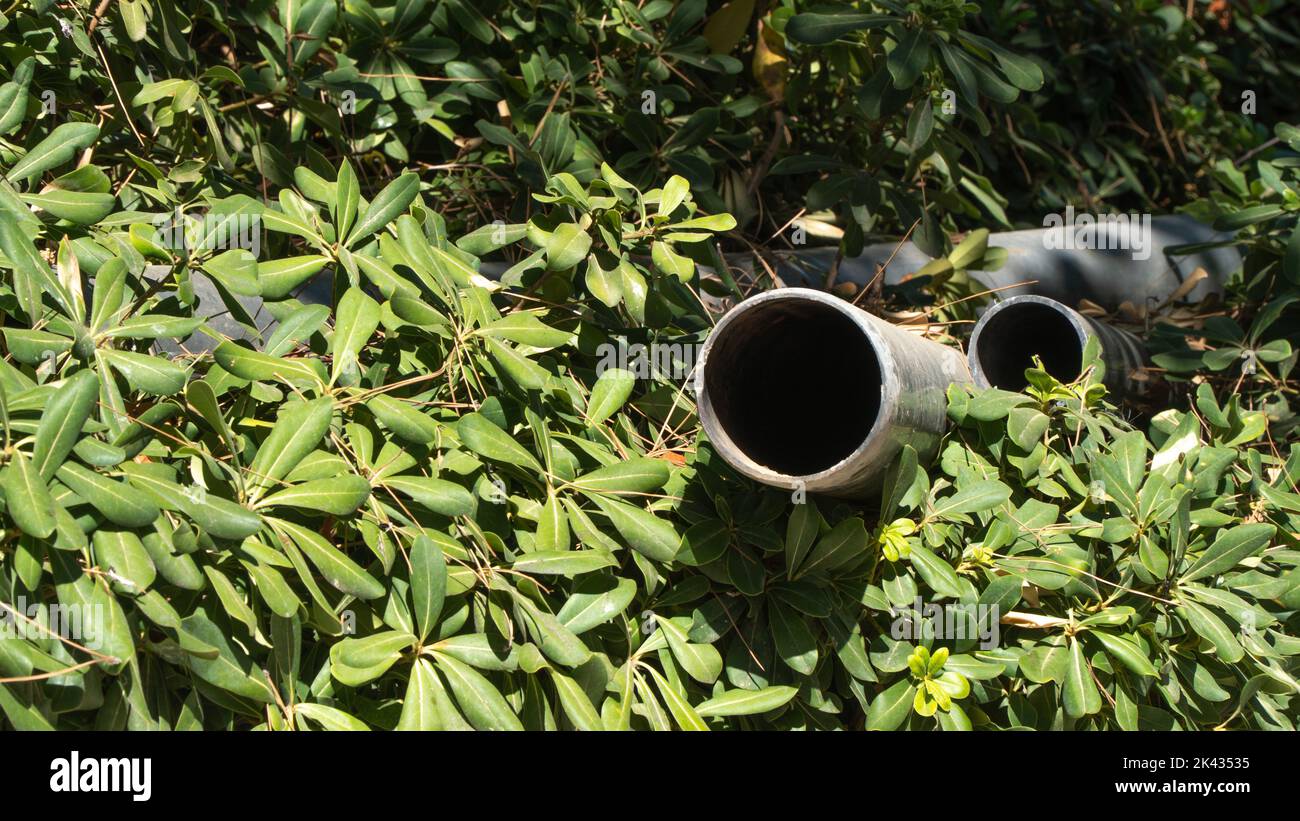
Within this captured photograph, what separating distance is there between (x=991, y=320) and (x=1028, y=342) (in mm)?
200

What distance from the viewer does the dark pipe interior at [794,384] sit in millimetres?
1764

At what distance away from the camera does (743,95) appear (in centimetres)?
346

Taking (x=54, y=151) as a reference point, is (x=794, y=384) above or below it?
below

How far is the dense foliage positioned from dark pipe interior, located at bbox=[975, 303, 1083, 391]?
26 centimetres

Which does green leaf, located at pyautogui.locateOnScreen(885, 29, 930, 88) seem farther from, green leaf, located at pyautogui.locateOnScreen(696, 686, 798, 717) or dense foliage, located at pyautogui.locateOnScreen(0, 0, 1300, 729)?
green leaf, located at pyautogui.locateOnScreen(696, 686, 798, 717)

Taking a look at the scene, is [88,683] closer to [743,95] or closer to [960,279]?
[960,279]

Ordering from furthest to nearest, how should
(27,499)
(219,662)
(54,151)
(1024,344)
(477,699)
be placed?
(1024,344) < (54,151) < (477,699) < (219,662) < (27,499)

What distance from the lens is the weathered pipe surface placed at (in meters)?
2.44

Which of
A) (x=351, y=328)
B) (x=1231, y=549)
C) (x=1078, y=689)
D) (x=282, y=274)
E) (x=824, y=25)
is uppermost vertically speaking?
(x=824, y=25)

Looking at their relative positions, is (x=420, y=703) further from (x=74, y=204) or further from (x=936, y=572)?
(x=74, y=204)

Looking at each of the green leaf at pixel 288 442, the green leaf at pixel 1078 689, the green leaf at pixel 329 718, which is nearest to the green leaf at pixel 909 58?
the green leaf at pixel 1078 689

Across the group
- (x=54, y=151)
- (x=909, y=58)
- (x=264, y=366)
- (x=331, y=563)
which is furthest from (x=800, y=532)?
(x=54, y=151)

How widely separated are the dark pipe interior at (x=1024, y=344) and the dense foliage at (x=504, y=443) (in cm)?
26

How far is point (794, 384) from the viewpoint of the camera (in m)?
1.97
